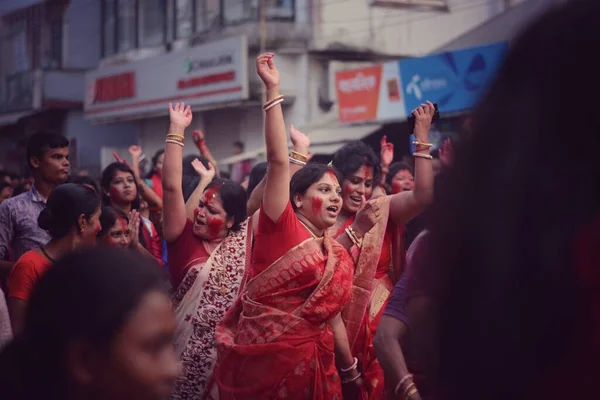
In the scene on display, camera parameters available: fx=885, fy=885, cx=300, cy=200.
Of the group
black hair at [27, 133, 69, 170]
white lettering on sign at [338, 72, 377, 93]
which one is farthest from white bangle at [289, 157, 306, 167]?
white lettering on sign at [338, 72, 377, 93]

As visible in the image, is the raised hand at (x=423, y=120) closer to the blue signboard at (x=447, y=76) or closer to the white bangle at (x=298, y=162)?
the white bangle at (x=298, y=162)

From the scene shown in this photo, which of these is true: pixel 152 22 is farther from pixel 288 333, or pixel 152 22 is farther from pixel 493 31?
pixel 288 333

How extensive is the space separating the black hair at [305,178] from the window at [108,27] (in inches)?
763

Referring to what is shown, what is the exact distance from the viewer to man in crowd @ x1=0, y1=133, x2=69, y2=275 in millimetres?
5066

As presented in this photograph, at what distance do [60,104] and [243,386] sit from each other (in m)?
22.3

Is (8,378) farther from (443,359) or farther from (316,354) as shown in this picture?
(316,354)

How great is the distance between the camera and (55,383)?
167 centimetres

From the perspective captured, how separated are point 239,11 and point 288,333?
1452 centimetres

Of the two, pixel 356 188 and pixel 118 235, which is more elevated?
pixel 356 188

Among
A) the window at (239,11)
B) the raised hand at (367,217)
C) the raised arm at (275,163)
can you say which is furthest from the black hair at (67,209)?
the window at (239,11)

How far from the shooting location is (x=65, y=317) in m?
1.66

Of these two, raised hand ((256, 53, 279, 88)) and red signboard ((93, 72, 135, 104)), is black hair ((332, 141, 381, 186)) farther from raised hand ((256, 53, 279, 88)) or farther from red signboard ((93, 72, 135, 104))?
red signboard ((93, 72, 135, 104))

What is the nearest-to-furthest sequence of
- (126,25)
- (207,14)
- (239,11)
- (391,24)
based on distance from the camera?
(391,24) → (239,11) → (207,14) → (126,25)

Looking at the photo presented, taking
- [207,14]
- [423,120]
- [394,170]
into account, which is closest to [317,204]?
[423,120]
